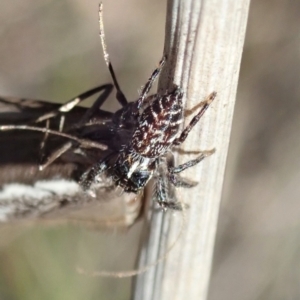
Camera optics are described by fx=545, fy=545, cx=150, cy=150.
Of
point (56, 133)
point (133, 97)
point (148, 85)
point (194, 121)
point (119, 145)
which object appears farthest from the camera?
point (133, 97)

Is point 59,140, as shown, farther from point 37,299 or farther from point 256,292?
point 256,292

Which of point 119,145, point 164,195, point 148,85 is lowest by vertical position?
point 164,195

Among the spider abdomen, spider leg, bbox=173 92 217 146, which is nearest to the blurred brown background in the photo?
the spider abdomen

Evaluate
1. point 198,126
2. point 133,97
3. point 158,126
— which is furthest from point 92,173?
point 133,97

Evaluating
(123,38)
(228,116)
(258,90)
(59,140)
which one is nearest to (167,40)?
(228,116)

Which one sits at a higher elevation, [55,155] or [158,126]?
[158,126]

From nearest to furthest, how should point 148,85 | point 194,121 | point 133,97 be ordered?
1. point 194,121
2. point 148,85
3. point 133,97

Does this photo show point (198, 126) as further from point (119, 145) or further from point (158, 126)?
point (119, 145)

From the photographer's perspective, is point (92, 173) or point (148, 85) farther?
point (92, 173)
